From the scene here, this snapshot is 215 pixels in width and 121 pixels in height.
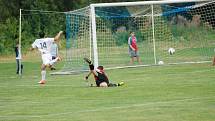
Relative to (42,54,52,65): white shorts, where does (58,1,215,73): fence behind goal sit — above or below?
above

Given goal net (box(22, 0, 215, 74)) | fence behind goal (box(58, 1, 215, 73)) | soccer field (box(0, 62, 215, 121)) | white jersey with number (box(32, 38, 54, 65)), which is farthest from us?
fence behind goal (box(58, 1, 215, 73))

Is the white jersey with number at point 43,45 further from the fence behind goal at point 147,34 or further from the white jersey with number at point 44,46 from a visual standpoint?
the fence behind goal at point 147,34

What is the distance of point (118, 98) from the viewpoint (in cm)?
1875

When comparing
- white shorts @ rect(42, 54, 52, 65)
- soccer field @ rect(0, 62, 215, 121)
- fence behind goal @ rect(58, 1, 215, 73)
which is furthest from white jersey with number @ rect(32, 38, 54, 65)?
fence behind goal @ rect(58, 1, 215, 73)

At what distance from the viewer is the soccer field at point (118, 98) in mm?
15289

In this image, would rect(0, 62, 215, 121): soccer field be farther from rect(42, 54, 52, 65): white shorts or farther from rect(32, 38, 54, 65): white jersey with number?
rect(32, 38, 54, 65): white jersey with number

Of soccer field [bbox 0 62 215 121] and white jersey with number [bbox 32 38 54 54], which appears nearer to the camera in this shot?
soccer field [bbox 0 62 215 121]

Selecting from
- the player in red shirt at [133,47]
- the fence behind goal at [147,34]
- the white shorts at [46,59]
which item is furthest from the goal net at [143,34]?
the white shorts at [46,59]

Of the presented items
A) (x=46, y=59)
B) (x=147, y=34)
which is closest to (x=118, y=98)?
(x=46, y=59)

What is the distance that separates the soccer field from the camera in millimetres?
15289

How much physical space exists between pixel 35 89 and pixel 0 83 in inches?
158

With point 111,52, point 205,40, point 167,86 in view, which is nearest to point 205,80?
point 167,86

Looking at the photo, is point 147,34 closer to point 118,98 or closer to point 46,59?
point 46,59

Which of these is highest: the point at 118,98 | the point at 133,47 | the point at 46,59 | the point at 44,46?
the point at 44,46
